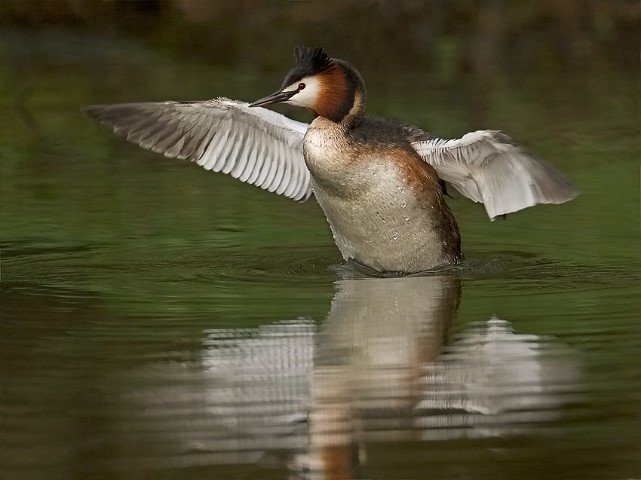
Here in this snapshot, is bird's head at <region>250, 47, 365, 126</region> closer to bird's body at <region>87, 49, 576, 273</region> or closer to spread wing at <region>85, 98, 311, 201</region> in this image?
bird's body at <region>87, 49, 576, 273</region>

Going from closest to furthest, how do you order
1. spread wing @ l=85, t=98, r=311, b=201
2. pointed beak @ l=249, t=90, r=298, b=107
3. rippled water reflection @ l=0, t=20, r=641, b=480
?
rippled water reflection @ l=0, t=20, r=641, b=480, pointed beak @ l=249, t=90, r=298, b=107, spread wing @ l=85, t=98, r=311, b=201

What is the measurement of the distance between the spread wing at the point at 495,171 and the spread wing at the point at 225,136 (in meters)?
1.17

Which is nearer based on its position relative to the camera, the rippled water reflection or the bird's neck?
the rippled water reflection

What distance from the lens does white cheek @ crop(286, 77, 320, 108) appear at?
955 cm

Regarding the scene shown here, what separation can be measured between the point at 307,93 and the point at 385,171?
0.67m

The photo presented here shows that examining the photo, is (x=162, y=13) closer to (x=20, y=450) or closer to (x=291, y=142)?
(x=291, y=142)

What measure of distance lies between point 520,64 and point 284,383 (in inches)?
627

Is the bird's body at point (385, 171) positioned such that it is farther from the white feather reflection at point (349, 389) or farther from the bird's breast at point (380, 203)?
the white feather reflection at point (349, 389)

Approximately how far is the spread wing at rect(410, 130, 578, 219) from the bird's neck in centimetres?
45

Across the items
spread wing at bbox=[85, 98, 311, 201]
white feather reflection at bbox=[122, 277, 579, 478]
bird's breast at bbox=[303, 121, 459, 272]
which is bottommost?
white feather reflection at bbox=[122, 277, 579, 478]

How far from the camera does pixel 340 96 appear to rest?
9641 mm

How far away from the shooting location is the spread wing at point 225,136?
33.7 ft

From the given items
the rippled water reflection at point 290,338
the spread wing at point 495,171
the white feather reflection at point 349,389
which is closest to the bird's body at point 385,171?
the spread wing at point 495,171

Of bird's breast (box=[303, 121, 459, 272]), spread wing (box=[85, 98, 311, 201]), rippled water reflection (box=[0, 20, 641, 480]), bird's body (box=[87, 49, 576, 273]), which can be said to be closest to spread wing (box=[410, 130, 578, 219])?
bird's body (box=[87, 49, 576, 273])
